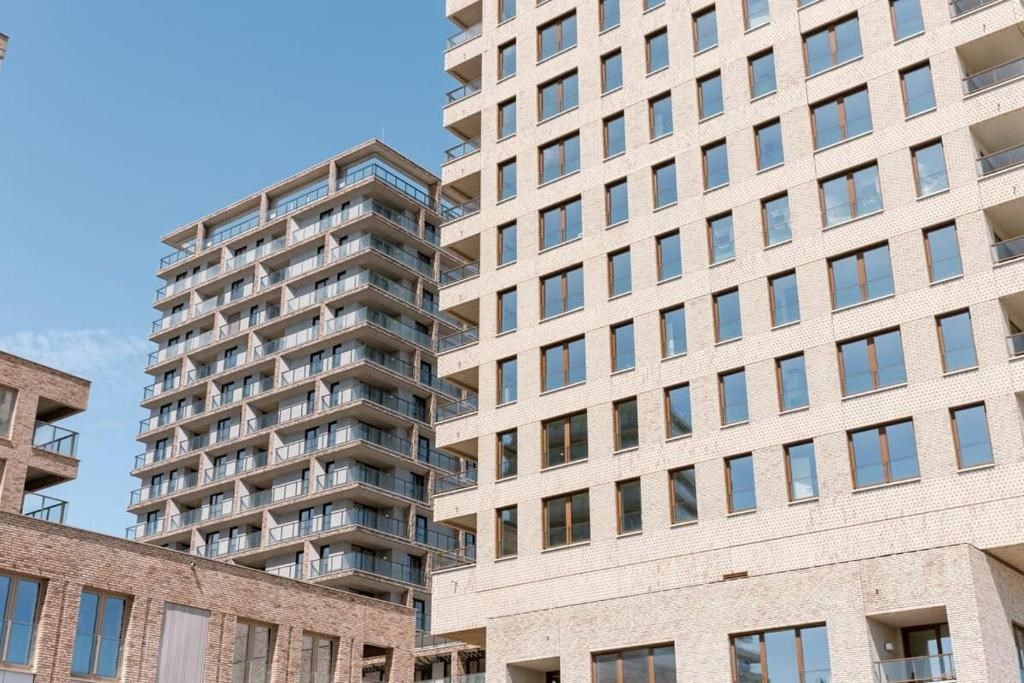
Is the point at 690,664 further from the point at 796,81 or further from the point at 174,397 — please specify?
the point at 174,397

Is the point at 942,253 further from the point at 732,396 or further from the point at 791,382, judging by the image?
the point at 732,396

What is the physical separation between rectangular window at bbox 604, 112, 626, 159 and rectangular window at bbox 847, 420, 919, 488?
15.4m

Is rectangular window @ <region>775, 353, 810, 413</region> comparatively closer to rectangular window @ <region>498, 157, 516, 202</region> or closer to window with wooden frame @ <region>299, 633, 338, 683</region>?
rectangular window @ <region>498, 157, 516, 202</region>

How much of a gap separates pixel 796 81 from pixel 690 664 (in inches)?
817

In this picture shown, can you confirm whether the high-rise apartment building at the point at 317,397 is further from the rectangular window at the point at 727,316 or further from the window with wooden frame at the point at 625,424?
the rectangular window at the point at 727,316

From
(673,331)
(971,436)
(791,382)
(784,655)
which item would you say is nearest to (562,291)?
(673,331)

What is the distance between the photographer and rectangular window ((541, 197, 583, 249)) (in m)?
46.4

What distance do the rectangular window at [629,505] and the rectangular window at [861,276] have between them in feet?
30.8

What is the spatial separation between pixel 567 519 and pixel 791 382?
958cm

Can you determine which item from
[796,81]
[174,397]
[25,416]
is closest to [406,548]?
[174,397]

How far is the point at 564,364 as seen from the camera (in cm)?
4462

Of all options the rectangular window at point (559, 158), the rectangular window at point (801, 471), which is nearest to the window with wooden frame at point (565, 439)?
the rectangular window at point (801, 471)

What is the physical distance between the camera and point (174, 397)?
88562 millimetres

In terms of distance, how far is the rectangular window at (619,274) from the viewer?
43969mm
